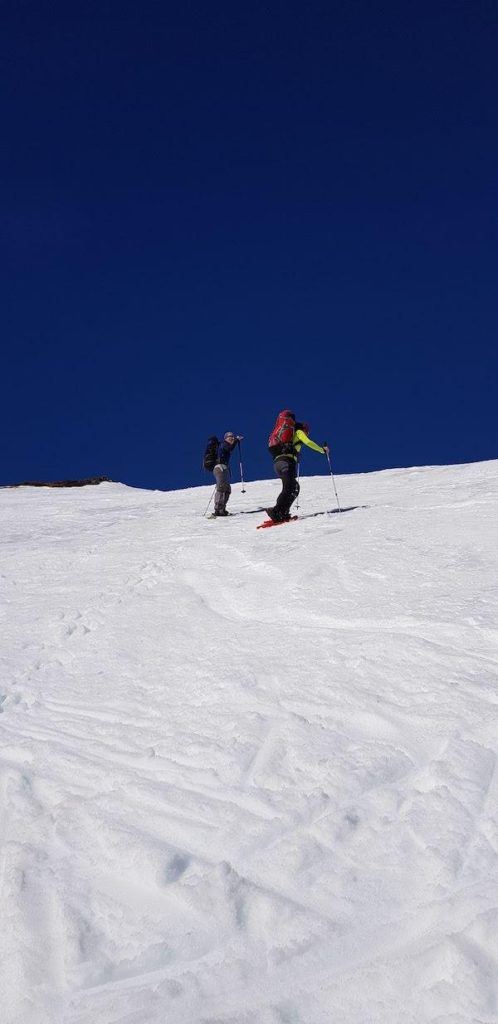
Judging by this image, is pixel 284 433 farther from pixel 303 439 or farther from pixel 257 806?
pixel 257 806

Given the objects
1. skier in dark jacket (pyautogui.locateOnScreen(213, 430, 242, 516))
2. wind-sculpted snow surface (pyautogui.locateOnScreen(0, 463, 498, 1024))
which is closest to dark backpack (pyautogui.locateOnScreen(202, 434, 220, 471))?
skier in dark jacket (pyautogui.locateOnScreen(213, 430, 242, 516))

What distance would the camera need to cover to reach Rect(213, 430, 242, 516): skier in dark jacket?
15266 mm

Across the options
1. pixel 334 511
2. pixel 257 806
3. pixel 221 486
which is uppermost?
pixel 221 486

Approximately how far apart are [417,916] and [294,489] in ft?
36.3

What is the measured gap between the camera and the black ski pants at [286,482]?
44.0ft

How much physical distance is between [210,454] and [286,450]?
2214 millimetres

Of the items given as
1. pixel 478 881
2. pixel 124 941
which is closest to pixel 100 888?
pixel 124 941

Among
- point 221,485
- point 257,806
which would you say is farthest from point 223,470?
point 257,806

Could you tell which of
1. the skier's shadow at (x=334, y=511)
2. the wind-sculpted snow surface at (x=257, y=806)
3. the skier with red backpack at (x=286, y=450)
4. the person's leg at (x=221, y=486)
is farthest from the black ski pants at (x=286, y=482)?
the wind-sculpted snow surface at (x=257, y=806)

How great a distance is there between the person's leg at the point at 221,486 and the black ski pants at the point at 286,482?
193 centimetres

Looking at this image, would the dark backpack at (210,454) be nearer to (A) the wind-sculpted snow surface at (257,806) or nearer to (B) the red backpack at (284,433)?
(B) the red backpack at (284,433)

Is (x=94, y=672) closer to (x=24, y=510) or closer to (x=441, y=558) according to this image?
(x=441, y=558)

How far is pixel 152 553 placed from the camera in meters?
11.2

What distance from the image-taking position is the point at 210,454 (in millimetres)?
15086
